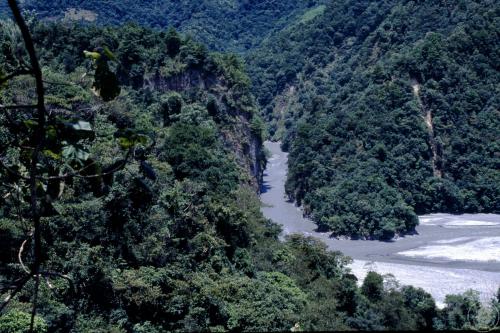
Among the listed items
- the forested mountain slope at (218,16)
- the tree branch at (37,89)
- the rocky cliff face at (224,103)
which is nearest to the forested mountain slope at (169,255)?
the rocky cliff face at (224,103)

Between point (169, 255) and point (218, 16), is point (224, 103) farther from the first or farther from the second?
point (218, 16)

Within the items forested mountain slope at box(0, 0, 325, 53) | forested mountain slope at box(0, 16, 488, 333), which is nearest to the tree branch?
forested mountain slope at box(0, 16, 488, 333)

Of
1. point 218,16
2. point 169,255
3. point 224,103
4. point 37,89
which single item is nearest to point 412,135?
point 224,103

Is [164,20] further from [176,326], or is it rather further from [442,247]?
[176,326]

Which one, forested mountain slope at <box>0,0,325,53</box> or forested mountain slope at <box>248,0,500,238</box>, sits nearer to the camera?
forested mountain slope at <box>248,0,500,238</box>

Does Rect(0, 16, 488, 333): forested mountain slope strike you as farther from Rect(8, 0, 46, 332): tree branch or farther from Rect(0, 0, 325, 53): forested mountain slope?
Rect(0, 0, 325, 53): forested mountain slope

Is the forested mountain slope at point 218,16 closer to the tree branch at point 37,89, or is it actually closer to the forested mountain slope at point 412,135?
the forested mountain slope at point 412,135
